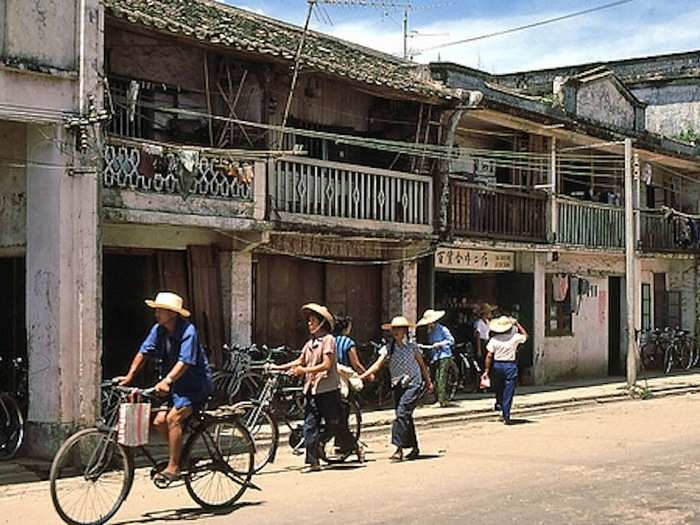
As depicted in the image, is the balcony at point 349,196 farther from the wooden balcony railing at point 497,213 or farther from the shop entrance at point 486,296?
the shop entrance at point 486,296

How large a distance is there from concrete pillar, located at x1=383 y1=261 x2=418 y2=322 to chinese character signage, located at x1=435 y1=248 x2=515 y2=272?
3.33 feet

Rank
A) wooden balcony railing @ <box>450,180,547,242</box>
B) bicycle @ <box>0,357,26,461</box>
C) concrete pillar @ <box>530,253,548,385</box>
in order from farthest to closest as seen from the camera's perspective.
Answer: concrete pillar @ <box>530,253,548,385</box>, wooden balcony railing @ <box>450,180,547,242</box>, bicycle @ <box>0,357,26,461</box>

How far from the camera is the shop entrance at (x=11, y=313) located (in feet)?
48.9

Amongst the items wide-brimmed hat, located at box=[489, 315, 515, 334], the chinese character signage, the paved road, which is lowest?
the paved road

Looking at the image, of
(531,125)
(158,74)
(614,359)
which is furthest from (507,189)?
(158,74)

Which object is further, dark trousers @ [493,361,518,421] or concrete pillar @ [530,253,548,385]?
concrete pillar @ [530,253,548,385]

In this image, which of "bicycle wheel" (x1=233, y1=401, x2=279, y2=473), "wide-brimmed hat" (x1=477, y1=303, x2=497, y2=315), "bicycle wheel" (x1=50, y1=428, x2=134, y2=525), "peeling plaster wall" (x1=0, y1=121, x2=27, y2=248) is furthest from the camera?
"wide-brimmed hat" (x1=477, y1=303, x2=497, y2=315)

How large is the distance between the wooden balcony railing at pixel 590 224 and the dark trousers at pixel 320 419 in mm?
13548

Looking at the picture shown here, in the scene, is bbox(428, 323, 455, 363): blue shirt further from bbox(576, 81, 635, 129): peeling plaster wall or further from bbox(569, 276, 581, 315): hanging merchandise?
bbox(576, 81, 635, 129): peeling plaster wall

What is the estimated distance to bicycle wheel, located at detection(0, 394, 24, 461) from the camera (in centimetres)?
1265

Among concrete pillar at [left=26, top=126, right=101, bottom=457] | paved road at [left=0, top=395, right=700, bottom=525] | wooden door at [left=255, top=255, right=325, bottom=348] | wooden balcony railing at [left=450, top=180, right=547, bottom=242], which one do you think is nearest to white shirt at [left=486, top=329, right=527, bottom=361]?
paved road at [left=0, top=395, right=700, bottom=525]

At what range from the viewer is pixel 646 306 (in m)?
30.9

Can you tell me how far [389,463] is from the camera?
12.9 m

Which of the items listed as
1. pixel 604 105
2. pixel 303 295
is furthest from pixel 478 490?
pixel 604 105
